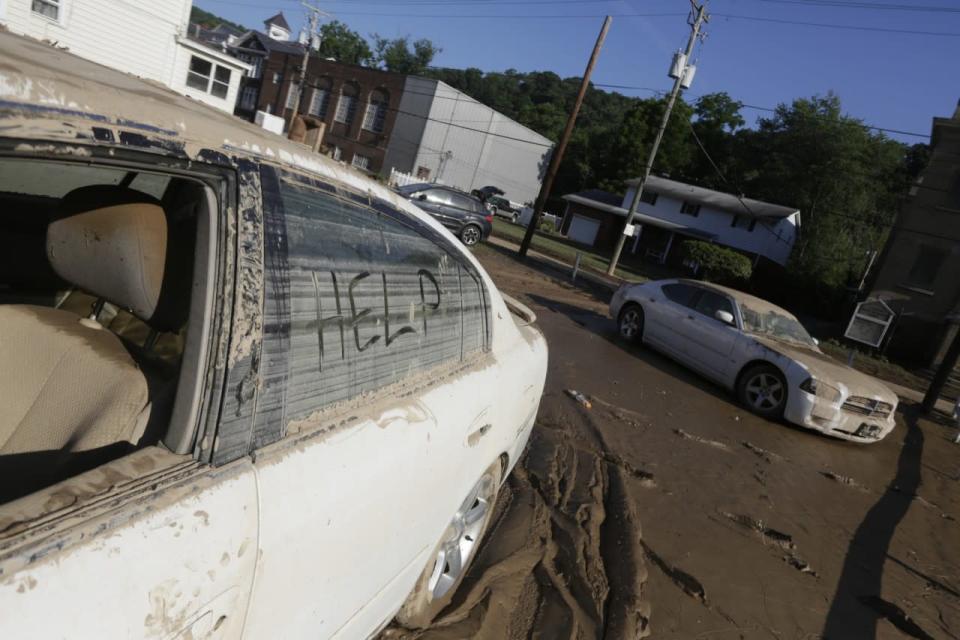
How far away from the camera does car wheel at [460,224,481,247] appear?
792 inches

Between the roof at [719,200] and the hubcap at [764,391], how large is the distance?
3112 centimetres

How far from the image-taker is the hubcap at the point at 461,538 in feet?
8.59

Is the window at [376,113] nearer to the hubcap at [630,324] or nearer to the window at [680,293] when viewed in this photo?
the hubcap at [630,324]

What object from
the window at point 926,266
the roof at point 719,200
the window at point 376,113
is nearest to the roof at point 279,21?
the window at point 376,113

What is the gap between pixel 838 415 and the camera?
7547mm

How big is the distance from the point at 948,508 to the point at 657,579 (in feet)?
15.5

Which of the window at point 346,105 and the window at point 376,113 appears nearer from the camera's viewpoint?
the window at point 376,113

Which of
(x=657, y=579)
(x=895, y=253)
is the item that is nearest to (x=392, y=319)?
(x=657, y=579)

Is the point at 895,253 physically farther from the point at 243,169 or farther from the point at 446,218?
the point at 243,169

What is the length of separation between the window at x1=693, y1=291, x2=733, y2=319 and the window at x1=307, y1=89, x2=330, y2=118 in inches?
1810

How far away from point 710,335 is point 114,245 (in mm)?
8626

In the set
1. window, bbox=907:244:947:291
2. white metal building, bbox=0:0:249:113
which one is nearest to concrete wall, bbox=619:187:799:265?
window, bbox=907:244:947:291

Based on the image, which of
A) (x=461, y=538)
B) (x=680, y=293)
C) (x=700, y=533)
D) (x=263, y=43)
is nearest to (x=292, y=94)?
(x=263, y=43)

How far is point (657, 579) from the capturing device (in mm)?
3713
